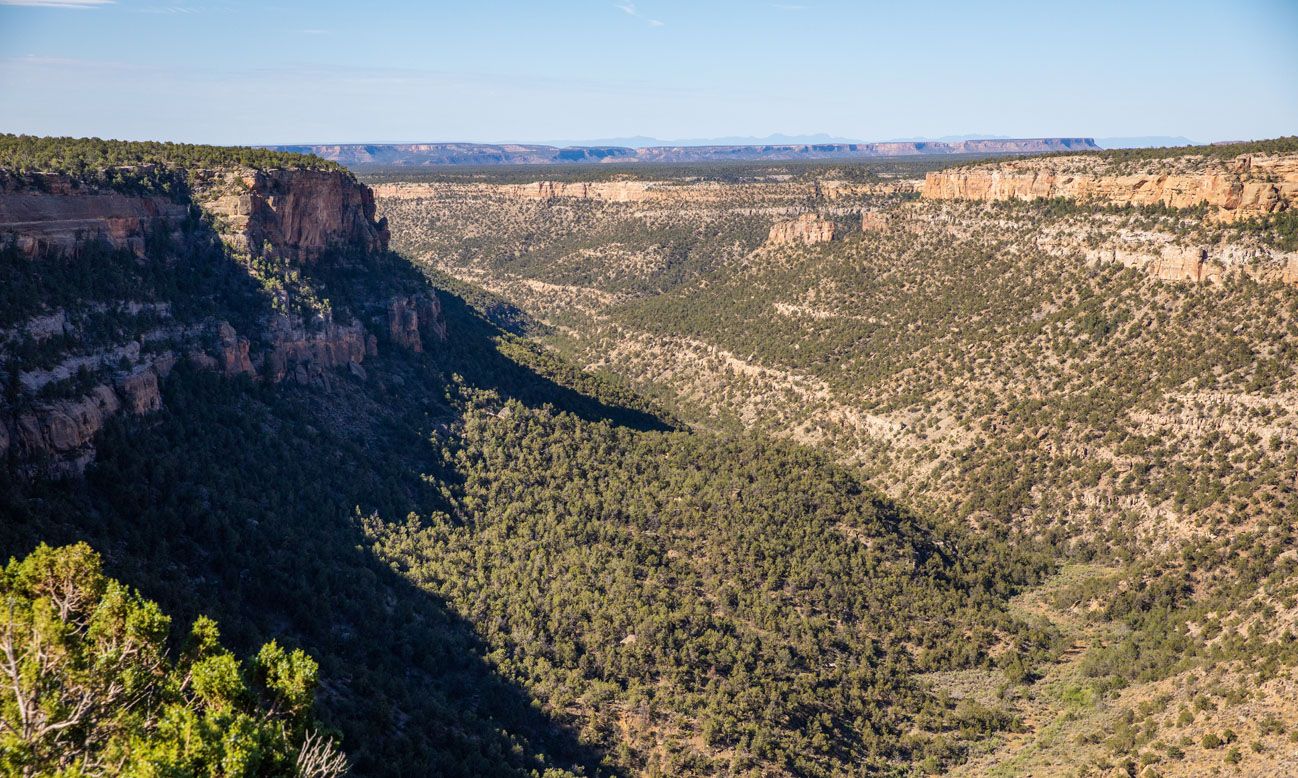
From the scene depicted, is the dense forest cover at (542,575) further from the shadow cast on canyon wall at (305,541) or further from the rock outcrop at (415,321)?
the rock outcrop at (415,321)

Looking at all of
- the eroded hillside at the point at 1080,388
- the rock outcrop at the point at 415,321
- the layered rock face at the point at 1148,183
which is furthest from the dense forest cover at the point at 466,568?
the layered rock face at the point at 1148,183

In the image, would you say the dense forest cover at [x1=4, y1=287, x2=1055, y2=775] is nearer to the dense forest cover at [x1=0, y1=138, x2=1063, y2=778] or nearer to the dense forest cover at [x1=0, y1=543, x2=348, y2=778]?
the dense forest cover at [x1=0, y1=138, x2=1063, y2=778]

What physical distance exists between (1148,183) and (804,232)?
43411mm

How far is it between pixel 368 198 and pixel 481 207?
10803cm

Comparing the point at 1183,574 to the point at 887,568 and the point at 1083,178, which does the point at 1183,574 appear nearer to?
the point at 887,568

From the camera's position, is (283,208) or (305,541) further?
(283,208)

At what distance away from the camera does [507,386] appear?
68.6 metres

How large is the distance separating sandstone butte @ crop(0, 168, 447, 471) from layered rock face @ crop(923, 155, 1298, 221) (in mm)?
56355

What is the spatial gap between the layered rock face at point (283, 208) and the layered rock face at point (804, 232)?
192 ft

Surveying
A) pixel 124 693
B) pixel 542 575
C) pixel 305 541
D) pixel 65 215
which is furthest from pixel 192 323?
pixel 124 693

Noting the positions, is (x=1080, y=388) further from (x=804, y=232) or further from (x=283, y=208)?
(x=283, y=208)

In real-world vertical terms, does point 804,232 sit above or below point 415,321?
above

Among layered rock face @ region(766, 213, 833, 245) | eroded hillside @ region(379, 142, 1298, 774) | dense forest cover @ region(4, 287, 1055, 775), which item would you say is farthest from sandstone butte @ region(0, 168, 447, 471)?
layered rock face @ region(766, 213, 833, 245)

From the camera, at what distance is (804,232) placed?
360 ft
